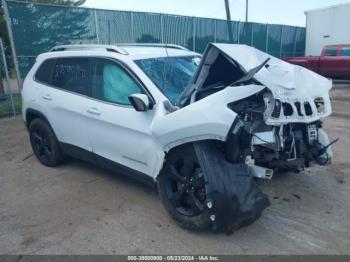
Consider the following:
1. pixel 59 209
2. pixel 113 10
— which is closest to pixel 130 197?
pixel 59 209

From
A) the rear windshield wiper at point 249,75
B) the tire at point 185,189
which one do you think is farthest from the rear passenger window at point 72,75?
the rear windshield wiper at point 249,75

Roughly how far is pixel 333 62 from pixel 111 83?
552 inches

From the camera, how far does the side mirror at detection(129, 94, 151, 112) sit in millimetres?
3387

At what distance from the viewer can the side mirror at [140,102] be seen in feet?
11.1

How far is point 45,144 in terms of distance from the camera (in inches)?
202

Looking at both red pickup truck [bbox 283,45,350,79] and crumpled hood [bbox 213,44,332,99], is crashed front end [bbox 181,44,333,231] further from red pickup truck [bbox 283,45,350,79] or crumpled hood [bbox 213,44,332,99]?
red pickup truck [bbox 283,45,350,79]

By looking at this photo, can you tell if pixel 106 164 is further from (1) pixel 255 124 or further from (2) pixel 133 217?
(1) pixel 255 124

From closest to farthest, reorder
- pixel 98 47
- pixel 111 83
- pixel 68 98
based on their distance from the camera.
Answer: pixel 111 83 < pixel 98 47 < pixel 68 98

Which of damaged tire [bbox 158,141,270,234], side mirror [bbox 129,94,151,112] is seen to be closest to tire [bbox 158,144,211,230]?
damaged tire [bbox 158,141,270,234]

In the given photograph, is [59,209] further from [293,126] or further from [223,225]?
[293,126]

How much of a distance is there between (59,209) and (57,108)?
57.0 inches

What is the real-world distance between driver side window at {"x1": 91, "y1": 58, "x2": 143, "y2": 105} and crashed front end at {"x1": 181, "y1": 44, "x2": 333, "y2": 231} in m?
0.68

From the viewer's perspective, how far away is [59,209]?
12.7 ft

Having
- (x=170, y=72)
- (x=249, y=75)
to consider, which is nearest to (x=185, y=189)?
(x=249, y=75)
